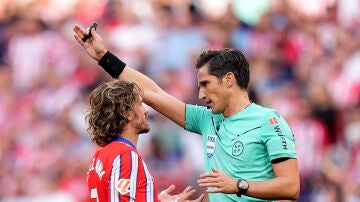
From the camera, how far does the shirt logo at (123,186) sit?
5.10m

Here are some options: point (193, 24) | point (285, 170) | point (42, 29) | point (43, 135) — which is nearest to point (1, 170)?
point (43, 135)

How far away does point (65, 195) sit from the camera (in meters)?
10.6

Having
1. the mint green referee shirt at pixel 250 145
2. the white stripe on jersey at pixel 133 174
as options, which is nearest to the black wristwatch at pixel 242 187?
the mint green referee shirt at pixel 250 145

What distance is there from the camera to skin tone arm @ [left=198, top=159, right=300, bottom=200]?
514cm

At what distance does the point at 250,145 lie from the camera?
554cm

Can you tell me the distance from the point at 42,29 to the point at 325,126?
3.86 meters

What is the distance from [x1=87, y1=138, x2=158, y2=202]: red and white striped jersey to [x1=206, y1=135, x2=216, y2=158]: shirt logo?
68 centimetres

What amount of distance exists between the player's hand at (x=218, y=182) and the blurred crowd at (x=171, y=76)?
5.23 metres

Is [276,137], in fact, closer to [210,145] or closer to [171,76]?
[210,145]

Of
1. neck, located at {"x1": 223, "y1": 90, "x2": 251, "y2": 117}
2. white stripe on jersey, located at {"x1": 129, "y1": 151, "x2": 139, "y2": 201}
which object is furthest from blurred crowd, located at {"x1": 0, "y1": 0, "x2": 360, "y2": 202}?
white stripe on jersey, located at {"x1": 129, "y1": 151, "x2": 139, "y2": 201}

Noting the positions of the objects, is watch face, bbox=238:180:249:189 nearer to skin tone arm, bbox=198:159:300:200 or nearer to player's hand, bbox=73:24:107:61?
skin tone arm, bbox=198:159:300:200

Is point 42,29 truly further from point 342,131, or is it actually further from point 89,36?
point 89,36

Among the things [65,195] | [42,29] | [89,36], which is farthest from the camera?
[42,29]

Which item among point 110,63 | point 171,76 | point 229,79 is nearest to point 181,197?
point 229,79
